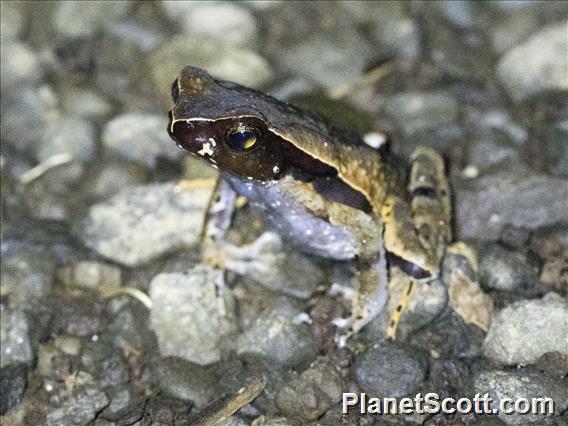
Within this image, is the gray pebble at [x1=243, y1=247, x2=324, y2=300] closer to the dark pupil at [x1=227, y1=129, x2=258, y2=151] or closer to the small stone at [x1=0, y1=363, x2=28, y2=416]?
the dark pupil at [x1=227, y1=129, x2=258, y2=151]

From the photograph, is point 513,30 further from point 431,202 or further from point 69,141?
point 69,141

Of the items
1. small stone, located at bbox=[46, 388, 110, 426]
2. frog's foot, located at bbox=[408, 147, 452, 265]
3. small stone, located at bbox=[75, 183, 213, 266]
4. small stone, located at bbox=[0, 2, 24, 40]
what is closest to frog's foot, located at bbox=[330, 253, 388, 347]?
frog's foot, located at bbox=[408, 147, 452, 265]

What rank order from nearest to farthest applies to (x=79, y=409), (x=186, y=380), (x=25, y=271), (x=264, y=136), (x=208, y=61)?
(x=264, y=136) < (x=79, y=409) < (x=186, y=380) < (x=25, y=271) < (x=208, y=61)

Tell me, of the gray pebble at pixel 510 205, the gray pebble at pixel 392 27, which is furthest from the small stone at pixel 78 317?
the gray pebble at pixel 392 27

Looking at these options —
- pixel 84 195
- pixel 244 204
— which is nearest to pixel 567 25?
pixel 244 204

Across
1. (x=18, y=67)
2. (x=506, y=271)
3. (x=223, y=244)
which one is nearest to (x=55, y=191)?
(x=18, y=67)

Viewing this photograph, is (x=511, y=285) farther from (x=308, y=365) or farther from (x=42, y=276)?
(x=42, y=276)

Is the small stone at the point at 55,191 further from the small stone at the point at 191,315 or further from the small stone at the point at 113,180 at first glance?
the small stone at the point at 191,315
